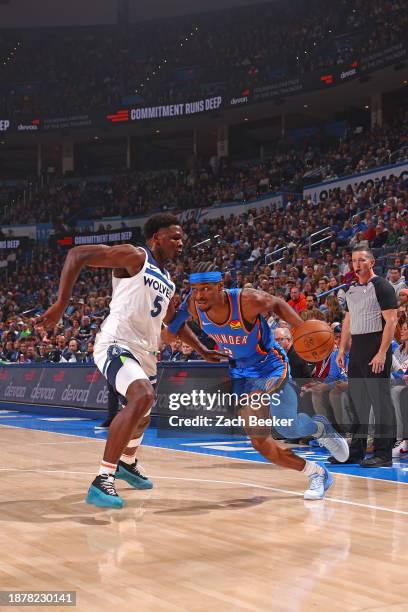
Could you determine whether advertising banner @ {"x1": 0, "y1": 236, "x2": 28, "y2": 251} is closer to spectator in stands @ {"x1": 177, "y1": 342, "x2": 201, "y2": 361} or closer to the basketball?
spectator in stands @ {"x1": 177, "y1": 342, "x2": 201, "y2": 361}

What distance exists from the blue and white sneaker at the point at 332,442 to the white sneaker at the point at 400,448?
150 cm

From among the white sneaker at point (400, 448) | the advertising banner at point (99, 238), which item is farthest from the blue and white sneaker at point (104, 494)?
the advertising banner at point (99, 238)

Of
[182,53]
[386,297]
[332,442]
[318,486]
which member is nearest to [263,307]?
[318,486]

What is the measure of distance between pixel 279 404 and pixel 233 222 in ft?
72.9

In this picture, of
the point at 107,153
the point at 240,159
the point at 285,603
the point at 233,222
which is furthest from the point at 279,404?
the point at 107,153

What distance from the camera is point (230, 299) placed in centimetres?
565

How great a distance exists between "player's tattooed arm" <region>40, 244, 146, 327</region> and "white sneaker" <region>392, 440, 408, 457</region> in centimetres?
449

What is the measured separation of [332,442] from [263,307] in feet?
6.71

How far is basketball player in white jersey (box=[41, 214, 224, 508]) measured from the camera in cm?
531

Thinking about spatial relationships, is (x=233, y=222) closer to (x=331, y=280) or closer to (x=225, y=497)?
(x=331, y=280)

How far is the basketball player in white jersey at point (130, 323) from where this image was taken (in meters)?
5.31

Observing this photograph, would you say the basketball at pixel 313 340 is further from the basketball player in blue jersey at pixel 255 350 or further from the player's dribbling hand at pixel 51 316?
the player's dribbling hand at pixel 51 316

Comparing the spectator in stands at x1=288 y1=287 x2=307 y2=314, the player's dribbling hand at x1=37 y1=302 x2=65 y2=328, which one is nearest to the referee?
the player's dribbling hand at x1=37 y1=302 x2=65 y2=328

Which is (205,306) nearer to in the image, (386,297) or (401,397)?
(386,297)
